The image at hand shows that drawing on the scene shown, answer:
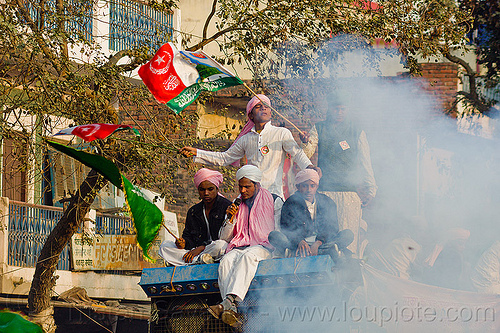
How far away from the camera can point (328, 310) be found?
557 cm

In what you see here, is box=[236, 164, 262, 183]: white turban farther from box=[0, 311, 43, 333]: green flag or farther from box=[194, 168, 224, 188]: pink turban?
box=[0, 311, 43, 333]: green flag

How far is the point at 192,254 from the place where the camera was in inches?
246

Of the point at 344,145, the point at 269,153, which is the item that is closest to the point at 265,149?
the point at 269,153

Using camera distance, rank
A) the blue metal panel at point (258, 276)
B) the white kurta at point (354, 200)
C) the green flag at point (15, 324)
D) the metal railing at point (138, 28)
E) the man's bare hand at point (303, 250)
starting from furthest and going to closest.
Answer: the metal railing at point (138, 28), the white kurta at point (354, 200), the man's bare hand at point (303, 250), the blue metal panel at point (258, 276), the green flag at point (15, 324)

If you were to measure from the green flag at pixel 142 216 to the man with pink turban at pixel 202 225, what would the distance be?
268mm

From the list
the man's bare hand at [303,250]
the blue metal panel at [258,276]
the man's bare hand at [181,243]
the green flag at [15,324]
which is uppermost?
the green flag at [15,324]

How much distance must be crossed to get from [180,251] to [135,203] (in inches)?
23.9

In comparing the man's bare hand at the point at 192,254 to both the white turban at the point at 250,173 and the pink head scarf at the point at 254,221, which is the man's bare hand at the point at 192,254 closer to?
the pink head scarf at the point at 254,221

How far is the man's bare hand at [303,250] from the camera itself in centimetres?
573

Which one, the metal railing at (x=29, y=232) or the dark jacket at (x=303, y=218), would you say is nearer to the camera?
the dark jacket at (x=303, y=218)

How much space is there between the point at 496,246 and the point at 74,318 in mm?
7577

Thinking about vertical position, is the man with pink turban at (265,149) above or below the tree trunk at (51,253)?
above

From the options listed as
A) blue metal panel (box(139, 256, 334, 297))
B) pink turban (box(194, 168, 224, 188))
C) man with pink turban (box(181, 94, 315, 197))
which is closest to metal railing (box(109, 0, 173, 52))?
man with pink turban (box(181, 94, 315, 197))

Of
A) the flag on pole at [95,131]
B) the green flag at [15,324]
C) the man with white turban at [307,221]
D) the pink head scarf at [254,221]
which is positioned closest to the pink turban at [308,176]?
the man with white turban at [307,221]
